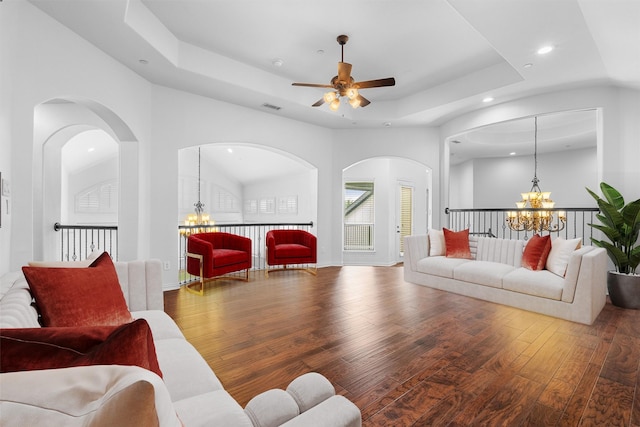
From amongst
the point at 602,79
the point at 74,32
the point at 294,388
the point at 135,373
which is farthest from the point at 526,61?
the point at 74,32

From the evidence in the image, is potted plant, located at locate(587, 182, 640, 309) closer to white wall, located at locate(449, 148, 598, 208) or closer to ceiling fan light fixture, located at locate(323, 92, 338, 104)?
ceiling fan light fixture, located at locate(323, 92, 338, 104)

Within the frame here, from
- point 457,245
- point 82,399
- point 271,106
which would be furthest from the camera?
point 271,106

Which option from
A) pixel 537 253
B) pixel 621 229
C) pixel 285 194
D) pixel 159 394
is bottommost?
pixel 537 253

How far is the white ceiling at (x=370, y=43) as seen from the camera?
2.89m

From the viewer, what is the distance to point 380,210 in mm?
7895

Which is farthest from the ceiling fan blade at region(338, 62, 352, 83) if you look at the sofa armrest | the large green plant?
the large green plant

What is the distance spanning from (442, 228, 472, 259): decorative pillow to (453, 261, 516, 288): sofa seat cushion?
1.01ft

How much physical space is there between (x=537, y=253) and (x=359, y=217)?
467cm

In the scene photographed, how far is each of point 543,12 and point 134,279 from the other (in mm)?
4307

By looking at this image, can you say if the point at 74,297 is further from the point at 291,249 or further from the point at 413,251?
the point at 413,251

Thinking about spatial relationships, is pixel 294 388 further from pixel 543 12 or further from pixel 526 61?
pixel 526 61

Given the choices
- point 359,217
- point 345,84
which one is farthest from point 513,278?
point 359,217

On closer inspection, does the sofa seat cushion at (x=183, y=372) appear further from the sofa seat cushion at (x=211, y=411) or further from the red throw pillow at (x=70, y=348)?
the red throw pillow at (x=70, y=348)

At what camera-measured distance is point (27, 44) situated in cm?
265
